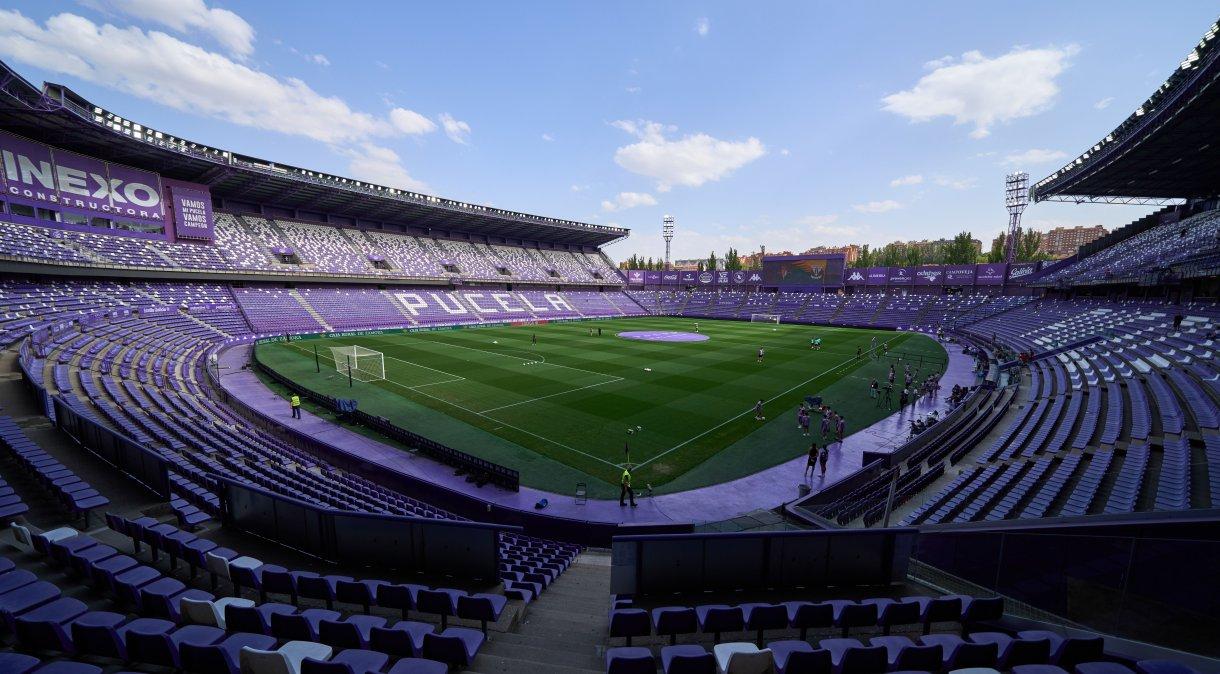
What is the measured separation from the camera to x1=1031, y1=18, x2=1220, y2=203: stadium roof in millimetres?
22703

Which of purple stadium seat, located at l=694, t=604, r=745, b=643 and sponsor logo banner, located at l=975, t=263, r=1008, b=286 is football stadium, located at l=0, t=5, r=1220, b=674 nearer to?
purple stadium seat, located at l=694, t=604, r=745, b=643

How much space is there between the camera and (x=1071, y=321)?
36156 millimetres

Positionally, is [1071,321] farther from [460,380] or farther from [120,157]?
[120,157]

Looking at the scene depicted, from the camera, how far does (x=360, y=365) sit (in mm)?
32031

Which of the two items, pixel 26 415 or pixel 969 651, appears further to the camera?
pixel 26 415

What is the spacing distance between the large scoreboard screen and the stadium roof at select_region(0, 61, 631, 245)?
112 ft

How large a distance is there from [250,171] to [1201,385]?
6783 centimetres

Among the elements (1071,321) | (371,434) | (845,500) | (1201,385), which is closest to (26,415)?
(371,434)

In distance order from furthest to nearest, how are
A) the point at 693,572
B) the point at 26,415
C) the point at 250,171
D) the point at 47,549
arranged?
1. the point at 250,171
2. the point at 26,415
3. the point at 693,572
4. the point at 47,549

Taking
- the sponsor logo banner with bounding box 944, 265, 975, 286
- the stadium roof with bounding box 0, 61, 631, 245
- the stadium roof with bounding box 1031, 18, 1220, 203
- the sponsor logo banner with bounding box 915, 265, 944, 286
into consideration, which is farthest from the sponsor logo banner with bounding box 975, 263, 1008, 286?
the stadium roof with bounding box 0, 61, 631, 245

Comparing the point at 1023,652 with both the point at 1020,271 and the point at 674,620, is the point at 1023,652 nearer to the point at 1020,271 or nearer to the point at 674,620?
the point at 674,620

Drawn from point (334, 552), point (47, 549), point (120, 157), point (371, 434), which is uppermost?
point (120, 157)

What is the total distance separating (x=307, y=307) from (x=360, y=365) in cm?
2677

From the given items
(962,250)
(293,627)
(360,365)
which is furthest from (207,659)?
(962,250)
